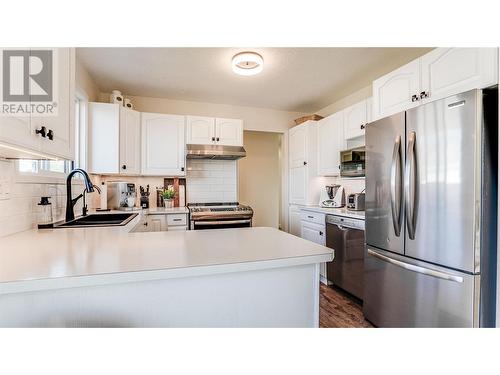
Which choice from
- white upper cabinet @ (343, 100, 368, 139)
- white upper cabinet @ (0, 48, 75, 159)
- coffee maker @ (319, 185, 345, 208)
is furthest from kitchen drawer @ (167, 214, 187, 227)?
white upper cabinet @ (343, 100, 368, 139)

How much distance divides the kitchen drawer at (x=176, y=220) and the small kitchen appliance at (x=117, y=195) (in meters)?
0.61

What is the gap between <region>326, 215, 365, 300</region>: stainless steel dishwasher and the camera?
233 cm

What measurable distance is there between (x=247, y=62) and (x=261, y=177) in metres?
3.03

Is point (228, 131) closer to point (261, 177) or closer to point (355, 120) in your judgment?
point (355, 120)

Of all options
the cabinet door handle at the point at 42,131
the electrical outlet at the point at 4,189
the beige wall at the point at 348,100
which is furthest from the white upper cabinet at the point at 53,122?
the beige wall at the point at 348,100

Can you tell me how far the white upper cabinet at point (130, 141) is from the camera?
9.42 feet

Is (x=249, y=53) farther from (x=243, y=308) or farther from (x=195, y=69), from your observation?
(x=243, y=308)

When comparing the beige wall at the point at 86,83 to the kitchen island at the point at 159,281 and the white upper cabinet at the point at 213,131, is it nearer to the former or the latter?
the white upper cabinet at the point at 213,131

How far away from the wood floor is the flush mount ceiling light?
2.36 metres

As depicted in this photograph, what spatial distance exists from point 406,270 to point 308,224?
5.07ft

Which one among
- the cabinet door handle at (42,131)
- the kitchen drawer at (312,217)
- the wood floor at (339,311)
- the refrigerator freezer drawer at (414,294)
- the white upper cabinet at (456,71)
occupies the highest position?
the white upper cabinet at (456,71)
